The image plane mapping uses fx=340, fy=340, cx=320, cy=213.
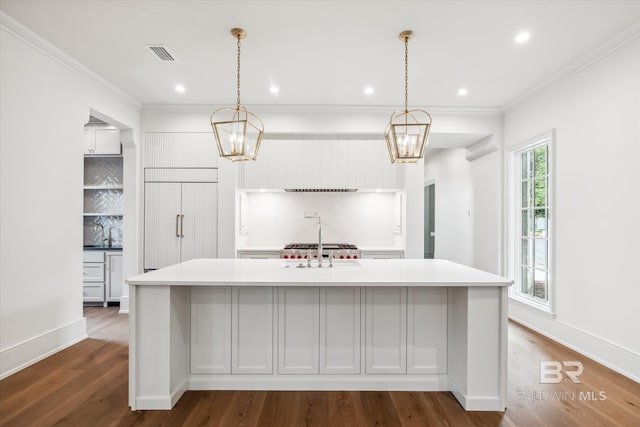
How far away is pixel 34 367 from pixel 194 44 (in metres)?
3.04

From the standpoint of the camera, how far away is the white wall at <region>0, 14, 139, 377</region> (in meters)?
2.69

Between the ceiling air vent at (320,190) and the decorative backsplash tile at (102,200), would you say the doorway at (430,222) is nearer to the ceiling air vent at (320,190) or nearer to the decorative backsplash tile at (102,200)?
the ceiling air vent at (320,190)

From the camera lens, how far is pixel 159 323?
217cm

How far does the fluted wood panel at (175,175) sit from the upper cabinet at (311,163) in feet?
1.74

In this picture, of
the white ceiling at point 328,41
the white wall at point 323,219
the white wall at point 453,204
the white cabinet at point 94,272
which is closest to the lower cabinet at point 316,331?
the white ceiling at point 328,41

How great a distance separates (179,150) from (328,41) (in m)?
2.68

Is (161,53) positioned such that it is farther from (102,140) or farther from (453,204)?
(453,204)

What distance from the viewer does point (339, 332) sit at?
245 centimetres

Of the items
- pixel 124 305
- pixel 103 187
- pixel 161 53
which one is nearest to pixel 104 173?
pixel 103 187

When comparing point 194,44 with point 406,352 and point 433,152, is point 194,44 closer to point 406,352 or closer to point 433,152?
point 406,352

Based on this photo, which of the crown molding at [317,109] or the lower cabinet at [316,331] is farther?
the crown molding at [317,109]

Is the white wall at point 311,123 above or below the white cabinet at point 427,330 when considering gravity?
above

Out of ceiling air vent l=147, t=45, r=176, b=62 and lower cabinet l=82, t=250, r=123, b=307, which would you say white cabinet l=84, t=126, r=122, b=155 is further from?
ceiling air vent l=147, t=45, r=176, b=62

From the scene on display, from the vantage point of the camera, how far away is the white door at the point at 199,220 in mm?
4602
